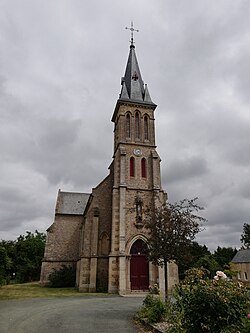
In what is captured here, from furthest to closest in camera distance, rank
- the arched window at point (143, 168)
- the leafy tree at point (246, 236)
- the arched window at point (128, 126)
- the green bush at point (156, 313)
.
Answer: the leafy tree at point (246, 236) < the arched window at point (128, 126) < the arched window at point (143, 168) < the green bush at point (156, 313)

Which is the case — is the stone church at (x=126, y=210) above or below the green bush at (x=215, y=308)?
above

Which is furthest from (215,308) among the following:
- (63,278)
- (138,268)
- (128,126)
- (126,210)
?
(63,278)

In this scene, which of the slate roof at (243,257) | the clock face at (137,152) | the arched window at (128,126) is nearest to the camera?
the clock face at (137,152)

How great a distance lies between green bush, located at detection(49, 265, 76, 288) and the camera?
3341 cm

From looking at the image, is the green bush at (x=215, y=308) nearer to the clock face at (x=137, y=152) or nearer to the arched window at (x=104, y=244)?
the arched window at (x=104, y=244)

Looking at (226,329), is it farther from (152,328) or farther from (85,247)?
(85,247)

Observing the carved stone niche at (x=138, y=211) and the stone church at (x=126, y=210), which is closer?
the stone church at (x=126, y=210)

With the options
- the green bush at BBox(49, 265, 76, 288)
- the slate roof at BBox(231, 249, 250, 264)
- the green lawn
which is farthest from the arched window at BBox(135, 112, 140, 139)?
the slate roof at BBox(231, 249, 250, 264)

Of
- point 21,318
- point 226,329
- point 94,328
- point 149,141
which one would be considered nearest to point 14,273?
point 149,141

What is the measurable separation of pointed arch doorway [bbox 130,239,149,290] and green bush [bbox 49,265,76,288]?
1141 cm

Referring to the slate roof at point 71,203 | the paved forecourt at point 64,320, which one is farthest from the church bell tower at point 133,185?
the slate roof at point 71,203

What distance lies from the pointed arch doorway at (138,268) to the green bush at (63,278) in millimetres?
11408

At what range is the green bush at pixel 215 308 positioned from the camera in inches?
253

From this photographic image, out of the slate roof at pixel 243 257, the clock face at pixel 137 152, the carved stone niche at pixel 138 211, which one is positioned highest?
the clock face at pixel 137 152
